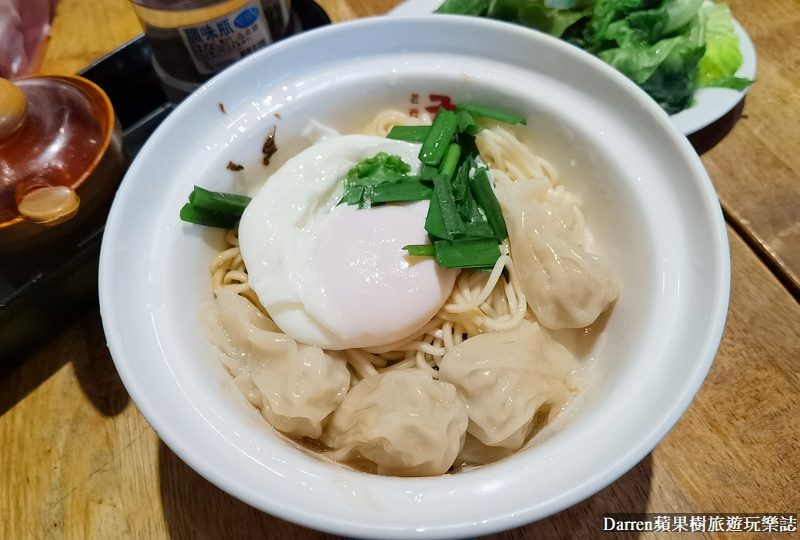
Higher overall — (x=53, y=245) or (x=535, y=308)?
(x=53, y=245)

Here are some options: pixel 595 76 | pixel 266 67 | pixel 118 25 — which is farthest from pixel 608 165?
pixel 118 25

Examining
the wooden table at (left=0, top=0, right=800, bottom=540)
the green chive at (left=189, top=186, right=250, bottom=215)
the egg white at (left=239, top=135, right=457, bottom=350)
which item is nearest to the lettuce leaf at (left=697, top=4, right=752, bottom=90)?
the wooden table at (left=0, top=0, right=800, bottom=540)

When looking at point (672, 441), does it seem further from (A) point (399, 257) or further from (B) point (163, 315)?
Result: (B) point (163, 315)

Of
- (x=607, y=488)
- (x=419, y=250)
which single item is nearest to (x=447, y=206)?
(x=419, y=250)

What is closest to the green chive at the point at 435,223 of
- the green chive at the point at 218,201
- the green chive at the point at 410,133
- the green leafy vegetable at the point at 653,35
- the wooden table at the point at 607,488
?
the green chive at the point at 410,133

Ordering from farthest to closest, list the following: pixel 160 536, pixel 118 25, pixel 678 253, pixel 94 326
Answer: pixel 118 25 → pixel 94 326 → pixel 160 536 → pixel 678 253

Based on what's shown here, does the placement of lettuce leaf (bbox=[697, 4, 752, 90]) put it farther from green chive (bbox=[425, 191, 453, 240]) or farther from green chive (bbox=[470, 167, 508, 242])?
green chive (bbox=[425, 191, 453, 240])
